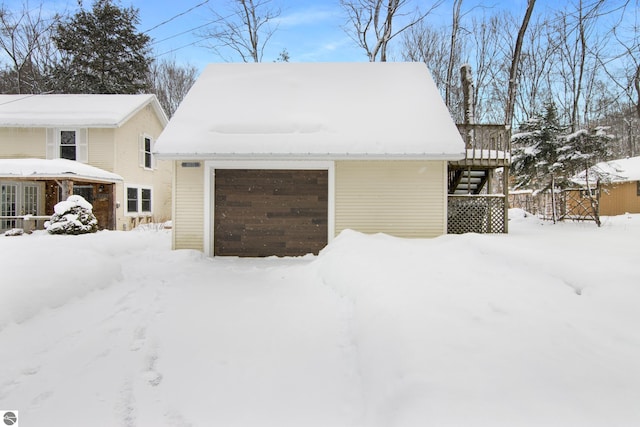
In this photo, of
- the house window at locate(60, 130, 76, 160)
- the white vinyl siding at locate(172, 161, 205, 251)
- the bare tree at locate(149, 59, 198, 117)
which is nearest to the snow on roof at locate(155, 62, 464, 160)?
the white vinyl siding at locate(172, 161, 205, 251)

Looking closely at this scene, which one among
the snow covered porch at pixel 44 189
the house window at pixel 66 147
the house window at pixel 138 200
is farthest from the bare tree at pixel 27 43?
the house window at pixel 138 200

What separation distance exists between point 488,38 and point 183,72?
2146 cm

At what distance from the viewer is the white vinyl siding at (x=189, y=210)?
838 cm

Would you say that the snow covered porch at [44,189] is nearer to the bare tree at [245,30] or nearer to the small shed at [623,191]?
the bare tree at [245,30]

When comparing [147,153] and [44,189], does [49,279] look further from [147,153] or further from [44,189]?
[147,153]

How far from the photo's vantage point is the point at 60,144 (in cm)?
1423

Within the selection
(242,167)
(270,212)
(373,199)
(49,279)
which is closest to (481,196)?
(373,199)

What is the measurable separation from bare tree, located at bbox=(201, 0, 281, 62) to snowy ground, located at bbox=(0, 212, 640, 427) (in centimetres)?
1632

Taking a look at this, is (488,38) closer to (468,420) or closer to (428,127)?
(428,127)

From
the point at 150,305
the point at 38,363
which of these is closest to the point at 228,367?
the point at 38,363

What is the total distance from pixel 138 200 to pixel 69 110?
178 inches

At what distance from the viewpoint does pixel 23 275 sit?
445cm

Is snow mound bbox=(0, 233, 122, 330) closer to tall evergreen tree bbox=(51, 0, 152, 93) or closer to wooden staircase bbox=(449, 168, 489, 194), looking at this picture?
wooden staircase bbox=(449, 168, 489, 194)

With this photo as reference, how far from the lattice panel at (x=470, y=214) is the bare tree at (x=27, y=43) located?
2446 cm
